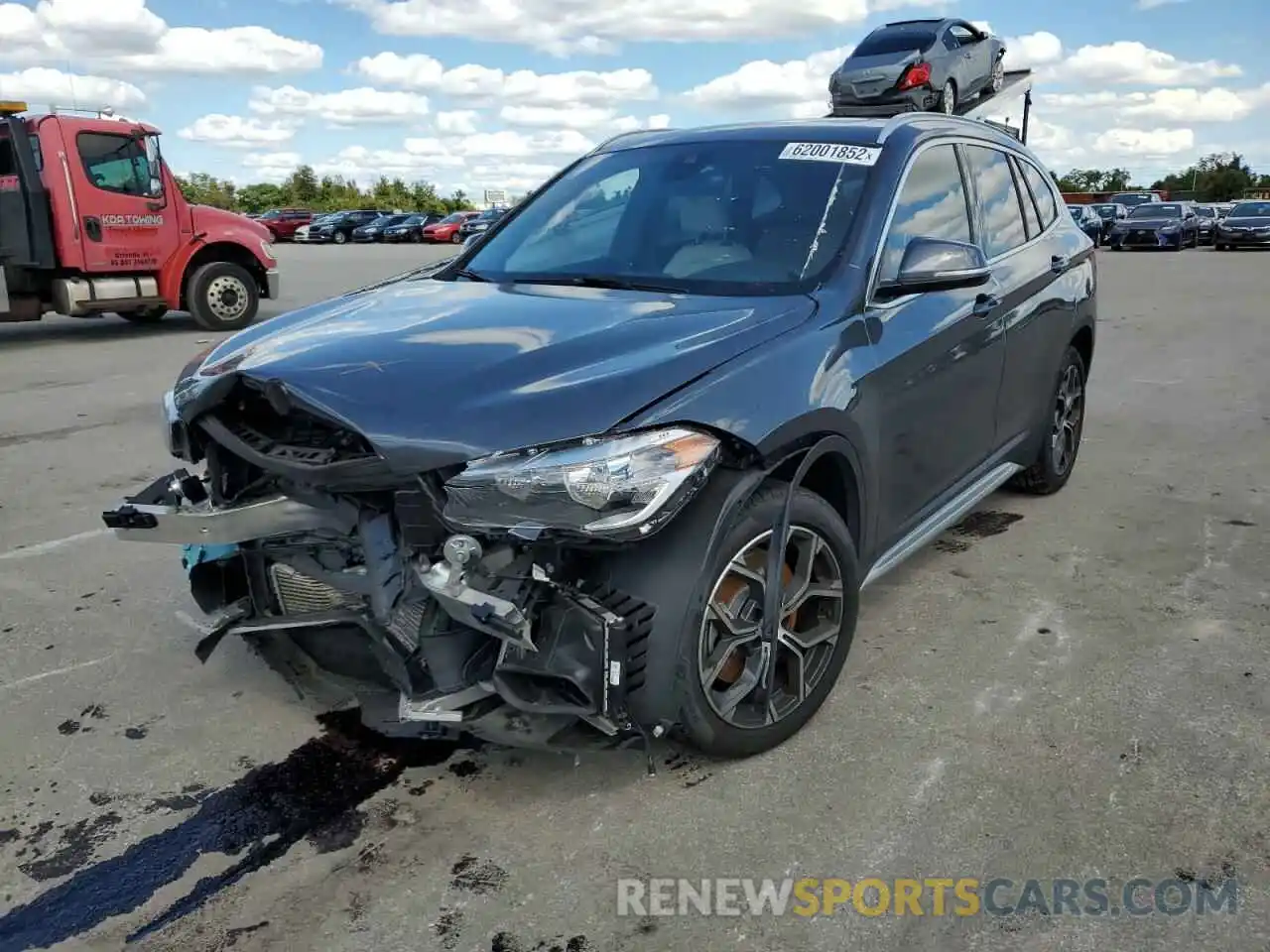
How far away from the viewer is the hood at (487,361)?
2566 millimetres

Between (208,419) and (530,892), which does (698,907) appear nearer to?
(530,892)

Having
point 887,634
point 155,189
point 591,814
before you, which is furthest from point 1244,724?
point 155,189

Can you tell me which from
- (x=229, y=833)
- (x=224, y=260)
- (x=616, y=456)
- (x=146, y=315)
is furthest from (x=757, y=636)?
(x=146, y=315)

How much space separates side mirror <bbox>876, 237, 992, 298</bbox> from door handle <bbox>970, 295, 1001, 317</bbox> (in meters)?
0.50

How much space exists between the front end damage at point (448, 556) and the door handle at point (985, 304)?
6.05ft

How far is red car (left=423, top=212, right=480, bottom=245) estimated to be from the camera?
157 feet

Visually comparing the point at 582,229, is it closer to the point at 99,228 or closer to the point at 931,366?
the point at 931,366

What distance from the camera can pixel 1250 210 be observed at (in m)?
32.1

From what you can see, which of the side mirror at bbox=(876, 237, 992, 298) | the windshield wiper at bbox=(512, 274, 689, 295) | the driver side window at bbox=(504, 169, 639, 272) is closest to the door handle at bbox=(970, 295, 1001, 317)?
the side mirror at bbox=(876, 237, 992, 298)

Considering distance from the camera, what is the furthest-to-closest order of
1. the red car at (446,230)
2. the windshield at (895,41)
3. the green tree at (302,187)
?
the green tree at (302,187)
the red car at (446,230)
the windshield at (895,41)

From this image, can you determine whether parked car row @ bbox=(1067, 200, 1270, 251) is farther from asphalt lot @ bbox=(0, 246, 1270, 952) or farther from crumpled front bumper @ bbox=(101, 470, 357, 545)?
crumpled front bumper @ bbox=(101, 470, 357, 545)

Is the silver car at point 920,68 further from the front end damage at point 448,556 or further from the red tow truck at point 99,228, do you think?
the front end damage at point 448,556

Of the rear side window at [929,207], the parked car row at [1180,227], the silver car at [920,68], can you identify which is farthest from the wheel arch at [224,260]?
the parked car row at [1180,227]

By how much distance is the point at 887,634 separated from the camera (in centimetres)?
392
